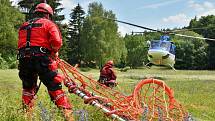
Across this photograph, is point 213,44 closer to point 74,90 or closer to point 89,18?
point 89,18

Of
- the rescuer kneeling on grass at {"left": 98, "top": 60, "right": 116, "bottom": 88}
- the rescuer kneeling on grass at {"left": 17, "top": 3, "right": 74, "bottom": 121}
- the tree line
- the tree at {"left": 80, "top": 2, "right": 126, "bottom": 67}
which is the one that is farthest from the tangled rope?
the tree at {"left": 80, "top": 2, "right": 126, "bottom": 67}

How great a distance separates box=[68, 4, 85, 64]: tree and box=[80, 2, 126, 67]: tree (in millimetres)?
2100

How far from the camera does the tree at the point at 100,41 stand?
75.5 meters

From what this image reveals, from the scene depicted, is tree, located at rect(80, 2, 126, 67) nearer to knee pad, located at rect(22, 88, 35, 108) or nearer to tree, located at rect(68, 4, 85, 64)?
tree, located at rect(68, 4, 85, 64)

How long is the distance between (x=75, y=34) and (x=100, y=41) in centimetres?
1008

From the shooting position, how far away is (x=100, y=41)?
2950 inches

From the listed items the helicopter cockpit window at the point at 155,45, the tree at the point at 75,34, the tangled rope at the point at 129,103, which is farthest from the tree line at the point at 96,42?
the tangled rope at the point at 129,103

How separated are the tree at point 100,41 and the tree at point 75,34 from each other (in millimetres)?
2100

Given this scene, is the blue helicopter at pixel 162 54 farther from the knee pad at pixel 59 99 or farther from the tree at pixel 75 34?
the tree at pixel 75 34

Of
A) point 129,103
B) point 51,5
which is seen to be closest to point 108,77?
point 129,103

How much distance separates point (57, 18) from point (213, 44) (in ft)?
127

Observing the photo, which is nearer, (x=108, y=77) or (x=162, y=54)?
(x=108, y=77)

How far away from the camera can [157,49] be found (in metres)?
20.4

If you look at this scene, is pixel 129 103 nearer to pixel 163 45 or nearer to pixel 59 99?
pixel 59 99
